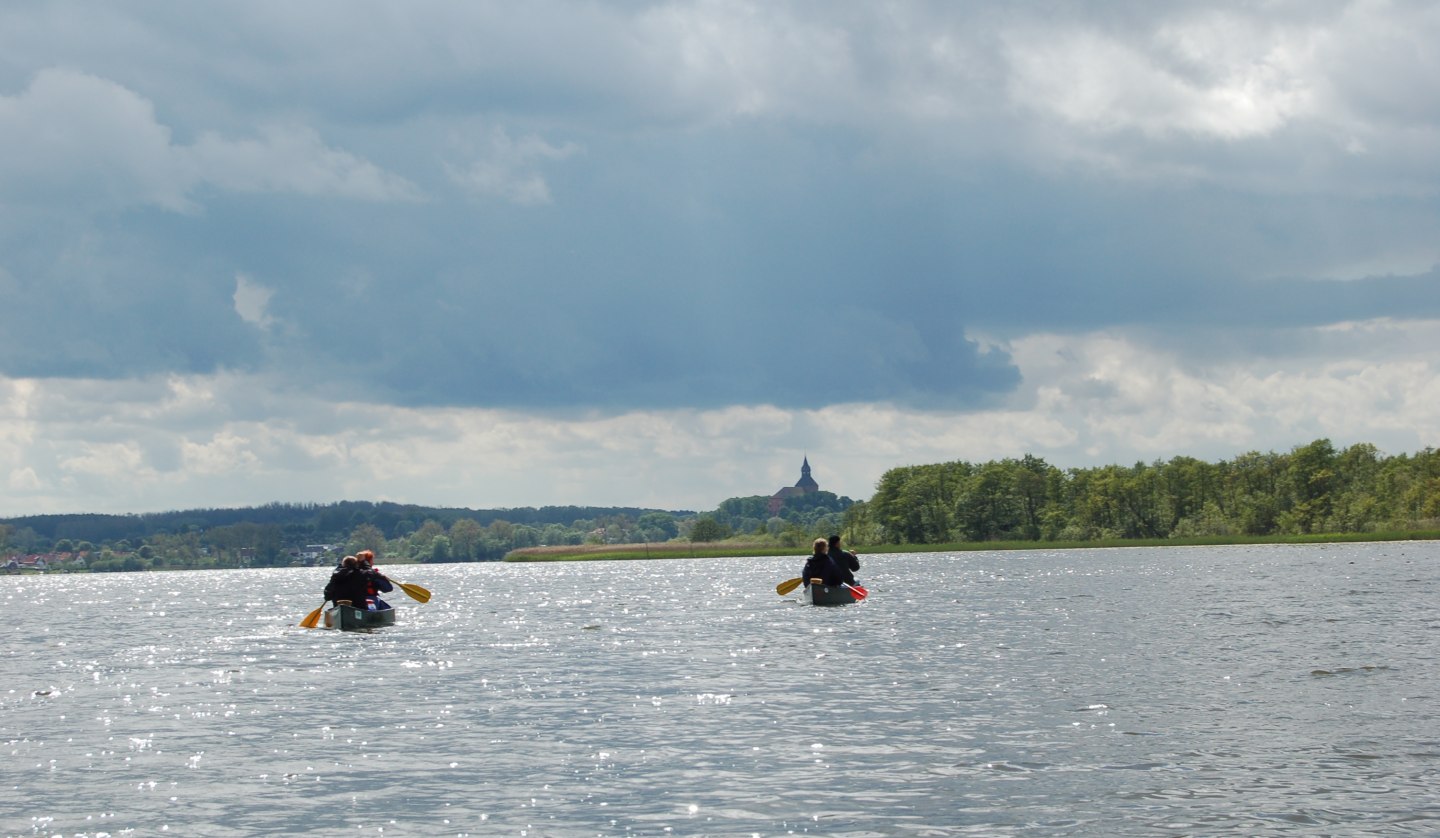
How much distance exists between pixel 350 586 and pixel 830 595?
21337mm

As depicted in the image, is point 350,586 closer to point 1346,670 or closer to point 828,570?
point 828,570

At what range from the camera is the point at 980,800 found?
1811 centimetres

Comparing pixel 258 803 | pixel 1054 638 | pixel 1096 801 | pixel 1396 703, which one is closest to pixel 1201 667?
pixel 1396 703

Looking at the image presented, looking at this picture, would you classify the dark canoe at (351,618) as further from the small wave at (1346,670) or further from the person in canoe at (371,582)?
the small wave at (1346,670)

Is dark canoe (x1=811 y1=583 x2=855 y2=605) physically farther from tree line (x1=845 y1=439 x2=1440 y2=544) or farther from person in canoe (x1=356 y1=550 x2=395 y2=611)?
tree line (x1=845 y1=439 x2=1440 y2=544)

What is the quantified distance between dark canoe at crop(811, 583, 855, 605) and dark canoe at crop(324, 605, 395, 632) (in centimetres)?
1944

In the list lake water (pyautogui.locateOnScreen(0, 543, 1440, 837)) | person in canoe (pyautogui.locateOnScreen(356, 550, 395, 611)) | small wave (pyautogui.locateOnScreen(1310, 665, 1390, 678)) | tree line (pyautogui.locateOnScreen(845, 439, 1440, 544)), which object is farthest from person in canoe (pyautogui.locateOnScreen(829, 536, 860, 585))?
tree line (pyautogui.locateOnScreen(845, 439, 1440, 544))

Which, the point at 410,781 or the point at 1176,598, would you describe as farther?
the point at 1176,598

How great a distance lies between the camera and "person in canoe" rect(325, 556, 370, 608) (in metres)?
53.7

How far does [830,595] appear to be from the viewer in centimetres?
6259

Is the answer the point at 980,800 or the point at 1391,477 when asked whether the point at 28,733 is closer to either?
the point at 980,800

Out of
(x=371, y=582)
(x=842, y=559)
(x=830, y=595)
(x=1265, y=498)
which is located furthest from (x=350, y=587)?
(x=1265, y=498)

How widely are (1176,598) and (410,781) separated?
49514mm

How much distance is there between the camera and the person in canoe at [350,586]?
53.7m
